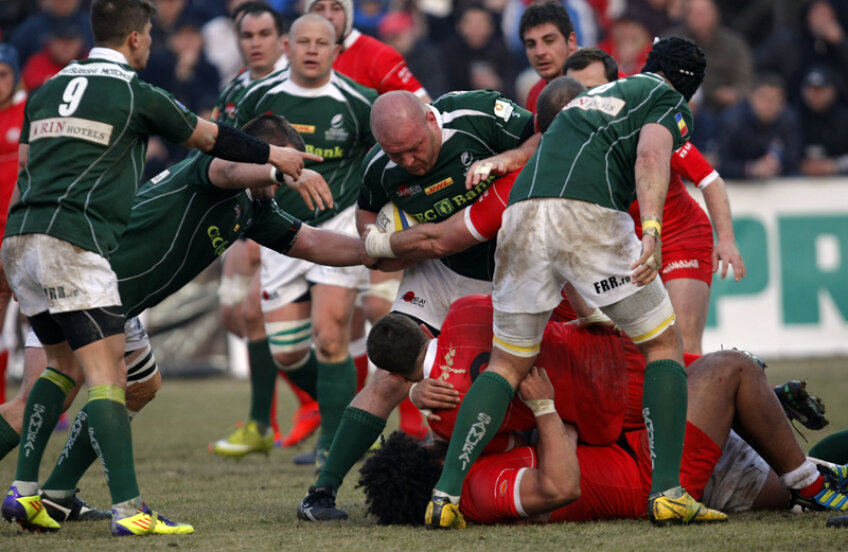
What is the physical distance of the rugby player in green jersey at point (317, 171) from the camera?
25.9 feet

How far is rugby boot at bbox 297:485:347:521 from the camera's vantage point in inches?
211

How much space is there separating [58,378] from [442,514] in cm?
183

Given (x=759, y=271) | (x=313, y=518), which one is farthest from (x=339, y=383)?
(x=759, y=271)

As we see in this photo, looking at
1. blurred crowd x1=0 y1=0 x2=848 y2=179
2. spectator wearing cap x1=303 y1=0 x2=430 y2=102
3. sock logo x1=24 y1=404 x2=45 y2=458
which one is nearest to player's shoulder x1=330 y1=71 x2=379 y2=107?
spectator wearing cap x1=303 y1=0 x2=430 y2=102

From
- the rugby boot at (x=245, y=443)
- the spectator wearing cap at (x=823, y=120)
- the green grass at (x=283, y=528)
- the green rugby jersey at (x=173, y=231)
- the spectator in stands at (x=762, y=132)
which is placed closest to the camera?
the green grass at (x=283, y=528)

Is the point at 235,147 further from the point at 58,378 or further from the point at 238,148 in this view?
the point at 58,378

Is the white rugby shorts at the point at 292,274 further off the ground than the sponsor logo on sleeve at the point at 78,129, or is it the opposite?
the sponsor logo on sleeve at the point at 78,129

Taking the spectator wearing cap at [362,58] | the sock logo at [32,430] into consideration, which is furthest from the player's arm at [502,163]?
the spectator wearing cap at [362,58]

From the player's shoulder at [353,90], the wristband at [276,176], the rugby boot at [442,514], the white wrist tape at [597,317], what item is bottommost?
the rugby boot at [442,514]

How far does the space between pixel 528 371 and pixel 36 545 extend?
208 centimetres

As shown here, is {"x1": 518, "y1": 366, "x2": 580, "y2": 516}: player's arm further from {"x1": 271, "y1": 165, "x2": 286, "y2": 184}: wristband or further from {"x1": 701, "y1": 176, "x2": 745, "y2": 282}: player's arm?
{"x1": 701, "y1": 176, "x2": 745, "y2": 282}: player's arm

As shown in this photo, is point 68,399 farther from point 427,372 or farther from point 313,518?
point 427,372

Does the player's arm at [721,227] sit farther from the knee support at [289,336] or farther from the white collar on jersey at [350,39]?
the white collar on jersey at [350,39]

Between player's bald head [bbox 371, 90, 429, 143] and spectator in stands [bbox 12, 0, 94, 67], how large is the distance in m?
9.40
